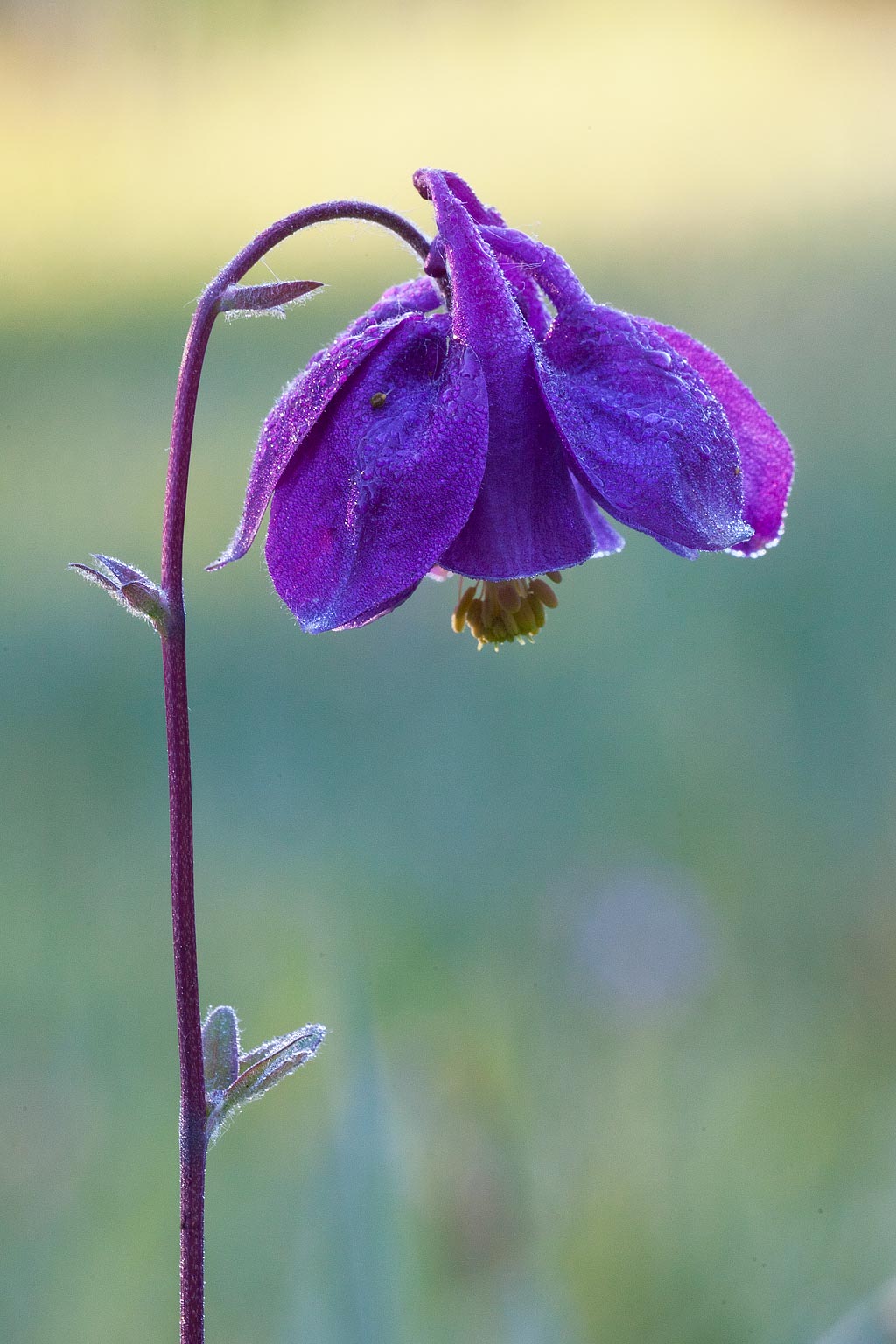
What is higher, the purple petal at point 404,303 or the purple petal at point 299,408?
the purple petal at point 404,303

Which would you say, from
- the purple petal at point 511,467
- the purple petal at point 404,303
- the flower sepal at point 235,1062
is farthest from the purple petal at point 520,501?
the flower sepal at point 235,1062

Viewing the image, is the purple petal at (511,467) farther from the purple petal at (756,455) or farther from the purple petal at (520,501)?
the purple petal at (756,455)

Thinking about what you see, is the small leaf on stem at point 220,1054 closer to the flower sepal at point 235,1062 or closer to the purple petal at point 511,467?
the flower sepal at point 235,1062

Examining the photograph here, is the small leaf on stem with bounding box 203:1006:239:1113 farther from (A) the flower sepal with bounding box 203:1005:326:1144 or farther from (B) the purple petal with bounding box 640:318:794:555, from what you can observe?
(B) the purple petal with bounding box 640:318:794:555

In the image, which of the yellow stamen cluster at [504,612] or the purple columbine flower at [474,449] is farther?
the yellow stamen cluster at [504,612]

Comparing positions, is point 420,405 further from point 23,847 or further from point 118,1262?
point 23,847

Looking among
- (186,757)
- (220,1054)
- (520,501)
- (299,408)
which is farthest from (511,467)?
(220,1054)

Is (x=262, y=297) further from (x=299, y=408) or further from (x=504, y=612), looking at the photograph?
(x=504, y=612)

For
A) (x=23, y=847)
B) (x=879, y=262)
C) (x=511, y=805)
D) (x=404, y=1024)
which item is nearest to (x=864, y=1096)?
(x=404, y=1024)
